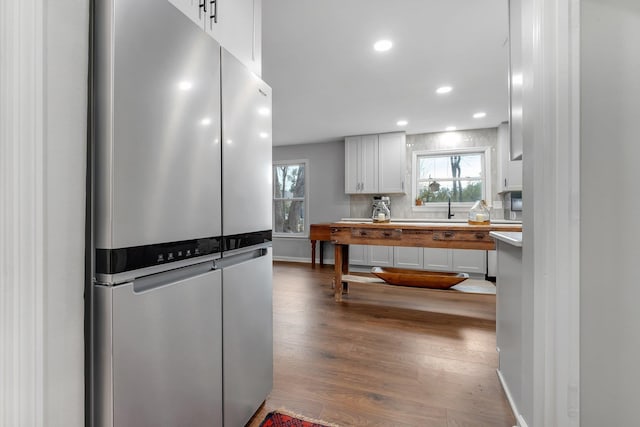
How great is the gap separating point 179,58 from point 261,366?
1.40 meters

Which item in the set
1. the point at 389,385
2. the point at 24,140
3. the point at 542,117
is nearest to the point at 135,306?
the point at 24,140

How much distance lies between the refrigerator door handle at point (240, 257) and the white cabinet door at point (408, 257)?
4014mm

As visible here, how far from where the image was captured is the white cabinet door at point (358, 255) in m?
5.42

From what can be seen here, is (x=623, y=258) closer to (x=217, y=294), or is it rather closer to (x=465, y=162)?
(x=217, y=294)

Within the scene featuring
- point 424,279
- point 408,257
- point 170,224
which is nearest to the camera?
point 170,224

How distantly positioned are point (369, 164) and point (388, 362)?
Answer: 13.0 feet

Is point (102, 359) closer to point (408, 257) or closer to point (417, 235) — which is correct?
point (417, 235)

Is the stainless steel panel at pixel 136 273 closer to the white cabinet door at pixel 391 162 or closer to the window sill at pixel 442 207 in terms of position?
the white cabinet door at pixel 391 162

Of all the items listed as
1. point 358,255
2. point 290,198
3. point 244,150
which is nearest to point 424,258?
point 358,255

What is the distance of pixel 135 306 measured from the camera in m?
0.82

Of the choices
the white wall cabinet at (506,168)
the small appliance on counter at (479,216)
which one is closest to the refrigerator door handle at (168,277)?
the small appliance on counter at (479,216)

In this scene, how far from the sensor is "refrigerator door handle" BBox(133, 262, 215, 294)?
86cm

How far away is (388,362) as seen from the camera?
6.72 ft

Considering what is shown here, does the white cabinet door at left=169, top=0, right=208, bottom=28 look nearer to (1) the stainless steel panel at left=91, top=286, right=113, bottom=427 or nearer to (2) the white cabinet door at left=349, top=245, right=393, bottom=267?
(1) the stainless steel panel at left=91, top=286, right=113, bottom=427
